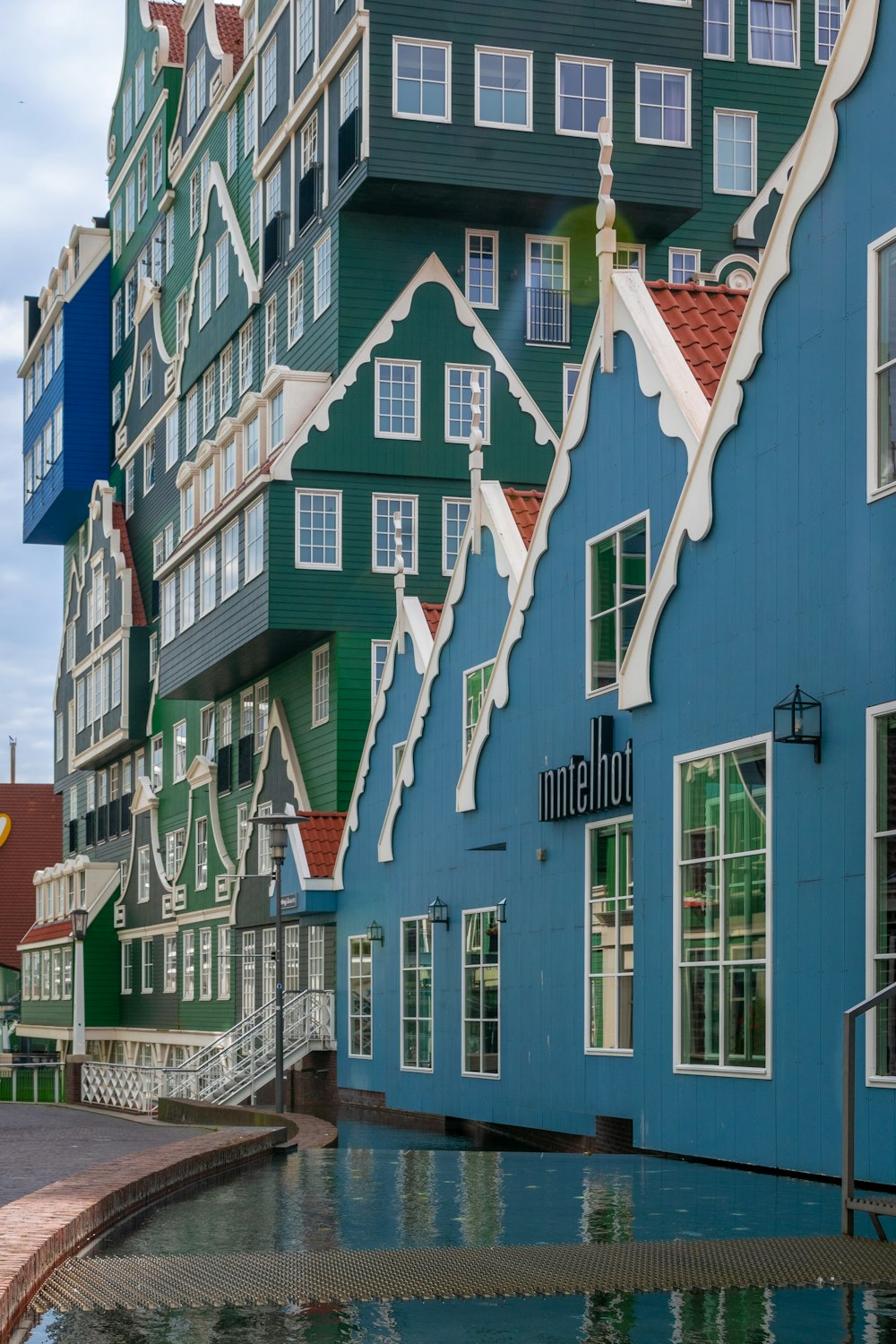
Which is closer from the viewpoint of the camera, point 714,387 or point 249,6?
point 714,387

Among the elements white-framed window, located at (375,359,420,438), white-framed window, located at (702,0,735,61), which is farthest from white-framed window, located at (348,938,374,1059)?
white-framed window, located at (702,0,735,61)

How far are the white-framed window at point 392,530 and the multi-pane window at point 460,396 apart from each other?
5.17 feet

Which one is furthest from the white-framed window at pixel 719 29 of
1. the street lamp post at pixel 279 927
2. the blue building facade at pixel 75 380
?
the blue building facade at pixel 75 380

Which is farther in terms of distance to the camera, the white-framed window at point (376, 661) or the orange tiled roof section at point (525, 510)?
the white-framed window at point (376, 661)

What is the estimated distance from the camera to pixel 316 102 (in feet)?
127

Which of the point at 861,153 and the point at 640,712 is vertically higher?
the point at 861,153

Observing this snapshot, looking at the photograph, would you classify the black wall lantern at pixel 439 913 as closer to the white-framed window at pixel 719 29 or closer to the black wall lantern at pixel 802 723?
the black wall lantern at pixel 802 723

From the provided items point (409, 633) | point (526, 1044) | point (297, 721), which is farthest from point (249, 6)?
point (526, 1044)

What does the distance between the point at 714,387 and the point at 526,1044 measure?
28.0 feet

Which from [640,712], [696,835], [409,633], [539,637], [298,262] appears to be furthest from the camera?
[298,262]

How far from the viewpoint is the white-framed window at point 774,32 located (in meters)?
41.6

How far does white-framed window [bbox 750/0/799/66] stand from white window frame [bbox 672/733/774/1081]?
92.1 feet

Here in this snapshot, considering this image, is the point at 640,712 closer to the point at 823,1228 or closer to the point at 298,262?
the point at 823,1228

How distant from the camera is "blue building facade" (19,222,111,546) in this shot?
60.6 metres
